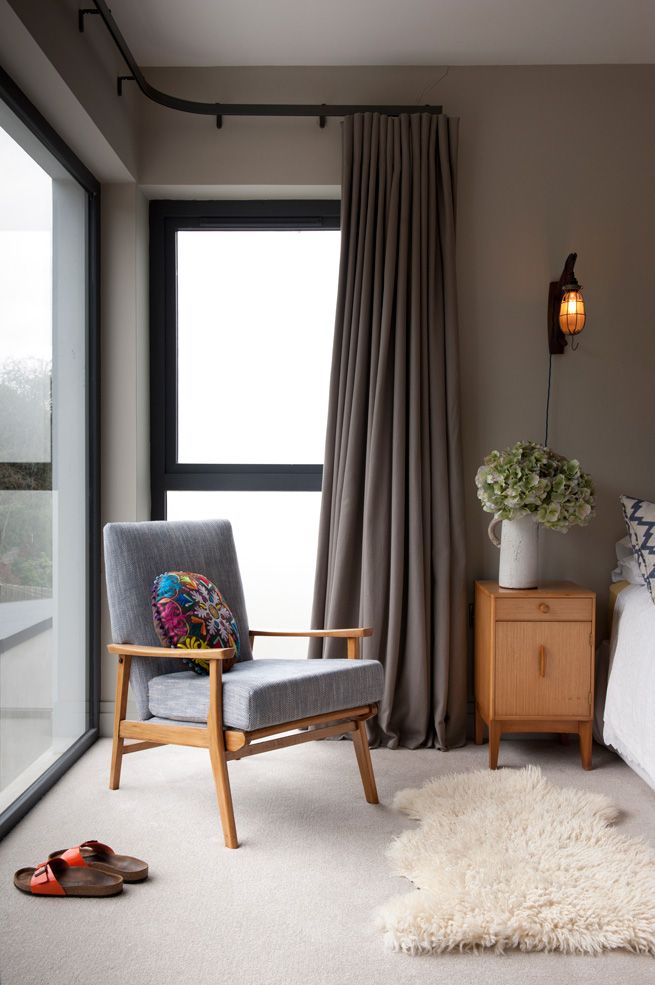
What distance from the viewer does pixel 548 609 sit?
118 inches

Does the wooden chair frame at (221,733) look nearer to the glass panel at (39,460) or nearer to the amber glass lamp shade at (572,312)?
the glass panel at (39,460)

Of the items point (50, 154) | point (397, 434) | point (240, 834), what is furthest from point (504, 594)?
point (50, 154)

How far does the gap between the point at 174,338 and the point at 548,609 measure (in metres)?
1.93

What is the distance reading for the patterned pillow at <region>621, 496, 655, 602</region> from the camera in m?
2.90

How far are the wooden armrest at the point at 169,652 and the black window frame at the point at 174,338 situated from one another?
1062mm

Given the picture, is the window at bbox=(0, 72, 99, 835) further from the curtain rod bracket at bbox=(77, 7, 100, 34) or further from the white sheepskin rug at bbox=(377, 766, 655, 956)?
the white sheepskin rug at bbox=(377, 766, 655, 956)

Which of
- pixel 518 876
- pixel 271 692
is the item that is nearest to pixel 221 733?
pixel 271 692

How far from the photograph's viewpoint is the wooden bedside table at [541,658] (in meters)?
2.99

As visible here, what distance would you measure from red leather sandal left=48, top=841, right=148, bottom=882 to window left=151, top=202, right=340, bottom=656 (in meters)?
1.49

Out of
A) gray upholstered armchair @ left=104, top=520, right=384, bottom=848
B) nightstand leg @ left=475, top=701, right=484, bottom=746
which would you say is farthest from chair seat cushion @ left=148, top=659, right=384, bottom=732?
nightstand leg @ left=475, top=701, right=484, bottom=746

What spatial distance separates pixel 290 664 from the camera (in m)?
2.70

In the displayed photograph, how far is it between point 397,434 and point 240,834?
1578 millimetres

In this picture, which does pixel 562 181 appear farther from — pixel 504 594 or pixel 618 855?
pixel 618 855

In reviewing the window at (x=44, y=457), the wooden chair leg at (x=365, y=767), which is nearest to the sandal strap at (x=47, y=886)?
the window at (x=44, y=457)
